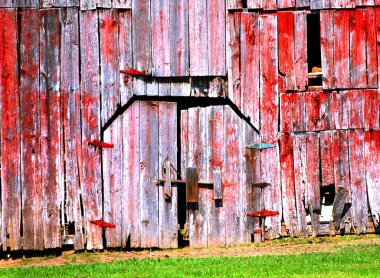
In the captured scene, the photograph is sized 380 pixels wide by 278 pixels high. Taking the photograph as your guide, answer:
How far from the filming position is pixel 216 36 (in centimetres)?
1555

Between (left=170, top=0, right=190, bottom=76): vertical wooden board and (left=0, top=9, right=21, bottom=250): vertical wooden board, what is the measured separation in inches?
105

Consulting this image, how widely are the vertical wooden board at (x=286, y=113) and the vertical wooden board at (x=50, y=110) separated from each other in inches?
151

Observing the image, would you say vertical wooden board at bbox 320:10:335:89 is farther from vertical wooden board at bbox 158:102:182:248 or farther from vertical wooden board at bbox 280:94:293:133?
vertical wooden board at bbox 158:102:182:248

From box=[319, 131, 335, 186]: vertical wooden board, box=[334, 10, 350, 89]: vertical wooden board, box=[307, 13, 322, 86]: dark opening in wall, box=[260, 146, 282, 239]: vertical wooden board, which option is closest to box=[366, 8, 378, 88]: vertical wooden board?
box=[334, 10, 350, 89]: vertical wooden board

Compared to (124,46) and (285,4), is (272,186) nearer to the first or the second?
(285,4)

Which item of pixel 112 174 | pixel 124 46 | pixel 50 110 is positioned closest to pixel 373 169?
pixel 112 174

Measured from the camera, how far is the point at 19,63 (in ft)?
50.6

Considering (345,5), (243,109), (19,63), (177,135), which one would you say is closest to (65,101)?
(19,63)

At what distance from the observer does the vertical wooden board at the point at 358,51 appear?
1580 centimetres

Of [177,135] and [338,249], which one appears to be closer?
[338,249]

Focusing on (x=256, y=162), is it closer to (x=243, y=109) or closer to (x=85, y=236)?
(x=243, y=109)

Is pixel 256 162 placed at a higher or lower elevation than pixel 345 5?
lower

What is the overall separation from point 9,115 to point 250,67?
4226mm

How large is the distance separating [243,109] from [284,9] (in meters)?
1.88
